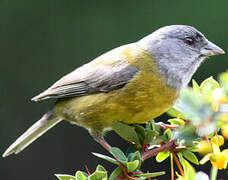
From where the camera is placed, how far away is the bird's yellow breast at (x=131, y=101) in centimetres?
323

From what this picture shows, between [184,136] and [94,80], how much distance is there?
8.90ft

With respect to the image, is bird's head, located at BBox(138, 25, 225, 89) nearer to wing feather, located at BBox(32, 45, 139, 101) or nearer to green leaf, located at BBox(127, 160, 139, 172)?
wing feather, located at BBox(32, 45, 139, 101)

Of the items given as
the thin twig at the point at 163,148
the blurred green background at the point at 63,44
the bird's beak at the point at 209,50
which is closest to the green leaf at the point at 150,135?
the thin twig at the point at 163,148

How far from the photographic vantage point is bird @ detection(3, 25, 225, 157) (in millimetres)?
3295

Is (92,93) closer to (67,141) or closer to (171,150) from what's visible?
(171,150)

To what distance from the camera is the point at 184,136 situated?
1.15 m

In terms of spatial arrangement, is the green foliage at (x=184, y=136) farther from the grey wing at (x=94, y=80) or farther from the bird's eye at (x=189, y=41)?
the bird's eye at (x=189, y=41)

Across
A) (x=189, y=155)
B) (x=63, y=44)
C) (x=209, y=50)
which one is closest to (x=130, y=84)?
(x=209, y=50)

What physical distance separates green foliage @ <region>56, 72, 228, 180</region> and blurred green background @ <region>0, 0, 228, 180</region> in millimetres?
5840

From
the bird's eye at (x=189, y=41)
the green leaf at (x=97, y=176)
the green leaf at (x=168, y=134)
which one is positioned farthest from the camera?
the bird's eye at (x=189, y=41)

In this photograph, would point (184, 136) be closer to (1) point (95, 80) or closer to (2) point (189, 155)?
(2) point (189, 155)

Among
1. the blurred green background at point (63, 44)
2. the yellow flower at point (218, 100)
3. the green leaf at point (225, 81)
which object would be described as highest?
the green leaf at point (225, 81)

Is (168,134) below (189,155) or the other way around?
the other way around

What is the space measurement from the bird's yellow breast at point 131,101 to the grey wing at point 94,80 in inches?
2.3
